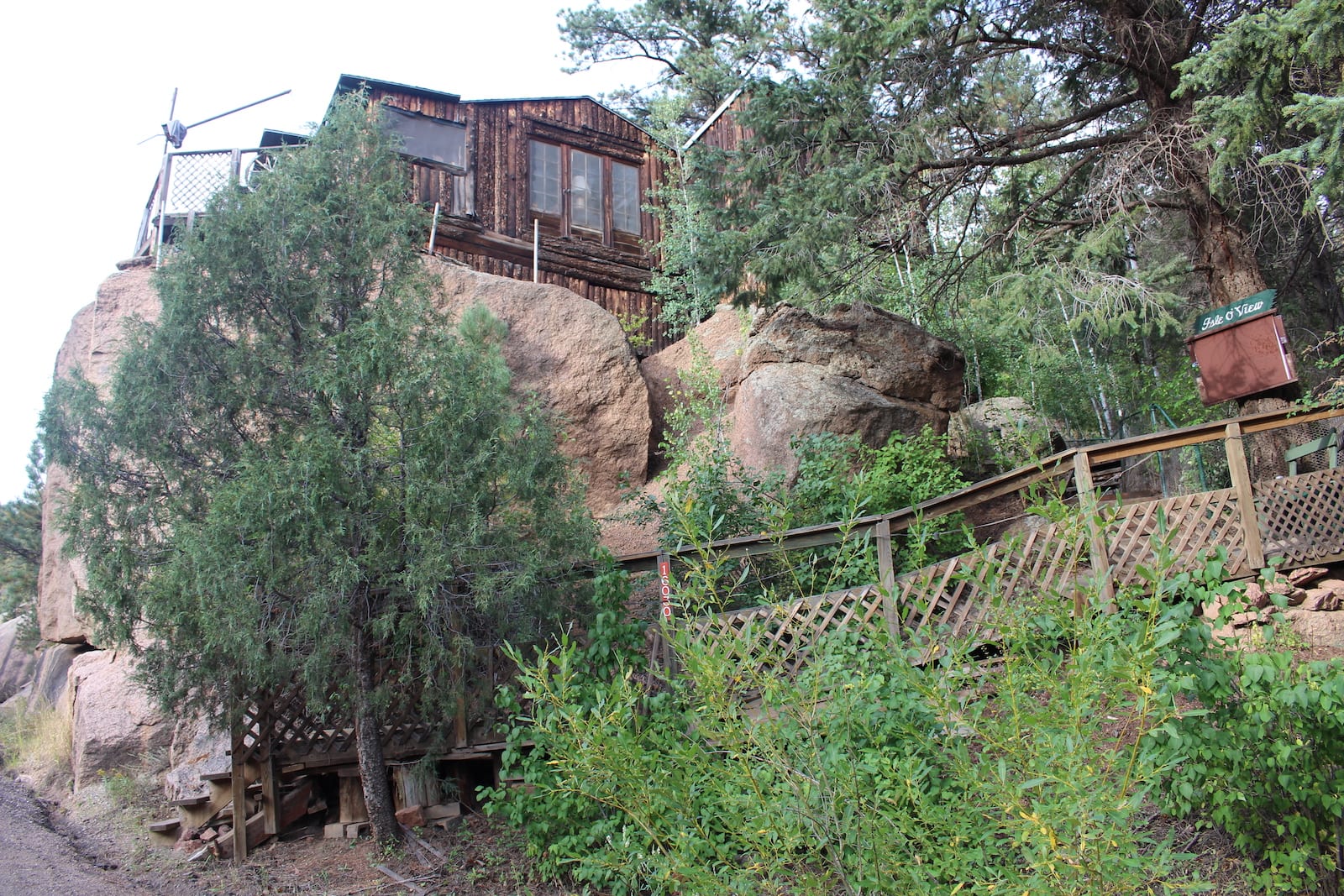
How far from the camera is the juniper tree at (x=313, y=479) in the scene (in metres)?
6.97

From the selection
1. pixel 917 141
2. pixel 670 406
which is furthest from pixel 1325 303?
pixel 670 406

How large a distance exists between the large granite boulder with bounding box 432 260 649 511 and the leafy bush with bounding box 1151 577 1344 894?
886 cm

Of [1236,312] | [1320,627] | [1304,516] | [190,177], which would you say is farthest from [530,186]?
[1320,627]

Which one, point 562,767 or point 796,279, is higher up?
point 796,279

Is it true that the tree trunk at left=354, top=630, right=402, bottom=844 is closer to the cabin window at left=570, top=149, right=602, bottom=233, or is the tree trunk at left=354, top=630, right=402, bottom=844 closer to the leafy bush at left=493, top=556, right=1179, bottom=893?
the leafy bush at left=493, top=556, right=1179, bottom=893

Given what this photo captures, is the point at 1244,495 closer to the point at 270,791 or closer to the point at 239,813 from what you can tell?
the point at 270,791

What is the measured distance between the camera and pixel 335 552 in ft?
22.9

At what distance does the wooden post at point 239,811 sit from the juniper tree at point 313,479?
0.70 meters

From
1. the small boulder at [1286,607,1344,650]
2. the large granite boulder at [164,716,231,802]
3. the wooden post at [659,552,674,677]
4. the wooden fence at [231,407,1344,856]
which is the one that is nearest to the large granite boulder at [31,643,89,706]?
the large granite boulder at [164,716,231,802]

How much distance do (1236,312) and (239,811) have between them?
9737 millimetres

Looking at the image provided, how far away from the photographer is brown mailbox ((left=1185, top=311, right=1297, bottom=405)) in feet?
26.2

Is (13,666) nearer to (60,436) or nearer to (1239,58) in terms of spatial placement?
(60,436)

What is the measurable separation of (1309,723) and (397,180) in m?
7.85

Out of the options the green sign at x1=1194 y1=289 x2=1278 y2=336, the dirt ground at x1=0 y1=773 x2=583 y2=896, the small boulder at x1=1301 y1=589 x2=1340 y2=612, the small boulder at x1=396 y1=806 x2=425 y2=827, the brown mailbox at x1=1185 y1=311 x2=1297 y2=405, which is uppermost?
the green sign at x1=1194 y1=289 x2=1278 y2=336
